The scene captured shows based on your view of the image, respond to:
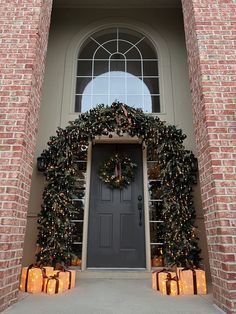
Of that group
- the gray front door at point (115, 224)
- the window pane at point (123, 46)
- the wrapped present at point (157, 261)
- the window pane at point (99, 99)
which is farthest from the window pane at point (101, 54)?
the wrapped present at point (157, 261)

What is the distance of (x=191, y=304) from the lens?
2453 mm

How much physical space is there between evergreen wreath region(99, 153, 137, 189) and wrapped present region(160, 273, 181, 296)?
1772 mm

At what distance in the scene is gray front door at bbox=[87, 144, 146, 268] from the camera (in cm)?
402

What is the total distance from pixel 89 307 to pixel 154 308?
59 centimetres

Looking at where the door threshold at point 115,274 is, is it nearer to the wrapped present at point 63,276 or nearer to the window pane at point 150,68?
the wrapped present at point 63,276

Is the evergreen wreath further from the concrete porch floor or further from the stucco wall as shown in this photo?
the concrete porch floor

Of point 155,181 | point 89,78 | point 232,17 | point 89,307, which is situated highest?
point 89,78

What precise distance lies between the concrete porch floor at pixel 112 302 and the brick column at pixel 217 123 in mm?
299

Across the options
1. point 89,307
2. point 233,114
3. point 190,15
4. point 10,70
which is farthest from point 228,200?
point 10,70

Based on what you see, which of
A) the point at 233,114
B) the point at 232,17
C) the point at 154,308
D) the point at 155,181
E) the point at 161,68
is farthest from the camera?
the point at 161,68

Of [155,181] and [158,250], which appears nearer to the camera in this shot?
[158,250]

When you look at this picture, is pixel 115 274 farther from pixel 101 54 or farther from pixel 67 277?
pixel 101 54

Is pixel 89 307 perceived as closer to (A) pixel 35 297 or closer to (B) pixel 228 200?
(A) pixel 35 297

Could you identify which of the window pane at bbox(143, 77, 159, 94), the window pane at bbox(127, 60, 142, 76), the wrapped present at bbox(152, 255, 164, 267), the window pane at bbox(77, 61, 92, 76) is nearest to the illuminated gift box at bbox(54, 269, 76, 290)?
the wrapped present at bbox(152, 255, 164, 267)
